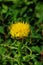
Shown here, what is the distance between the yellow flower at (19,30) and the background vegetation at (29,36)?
0.17ft

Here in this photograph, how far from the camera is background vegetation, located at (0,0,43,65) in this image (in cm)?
209

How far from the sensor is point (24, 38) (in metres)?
2.32

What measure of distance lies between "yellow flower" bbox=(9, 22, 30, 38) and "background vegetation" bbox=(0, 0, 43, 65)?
51 mm

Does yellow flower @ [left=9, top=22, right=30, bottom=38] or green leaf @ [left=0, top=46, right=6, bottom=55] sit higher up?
yellow flower @ [left=9, top=22, right=30, bottom=38]

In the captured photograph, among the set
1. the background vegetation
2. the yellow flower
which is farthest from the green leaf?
the yellow flower

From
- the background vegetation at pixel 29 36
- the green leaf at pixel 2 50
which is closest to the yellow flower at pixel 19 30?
the background vegetation at pixel 29 36

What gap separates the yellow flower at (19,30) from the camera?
7.49 ft

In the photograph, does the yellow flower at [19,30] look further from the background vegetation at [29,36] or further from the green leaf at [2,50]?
the green leaf at [2,50]

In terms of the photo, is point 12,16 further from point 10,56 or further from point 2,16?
point 10,56

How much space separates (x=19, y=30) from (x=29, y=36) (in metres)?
0.14

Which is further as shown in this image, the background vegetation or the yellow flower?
the yellow flower

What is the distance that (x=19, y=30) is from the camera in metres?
2.30

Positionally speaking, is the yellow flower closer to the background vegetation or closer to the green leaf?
the background vegetation

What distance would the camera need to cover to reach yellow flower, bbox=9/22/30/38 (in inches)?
89.9
